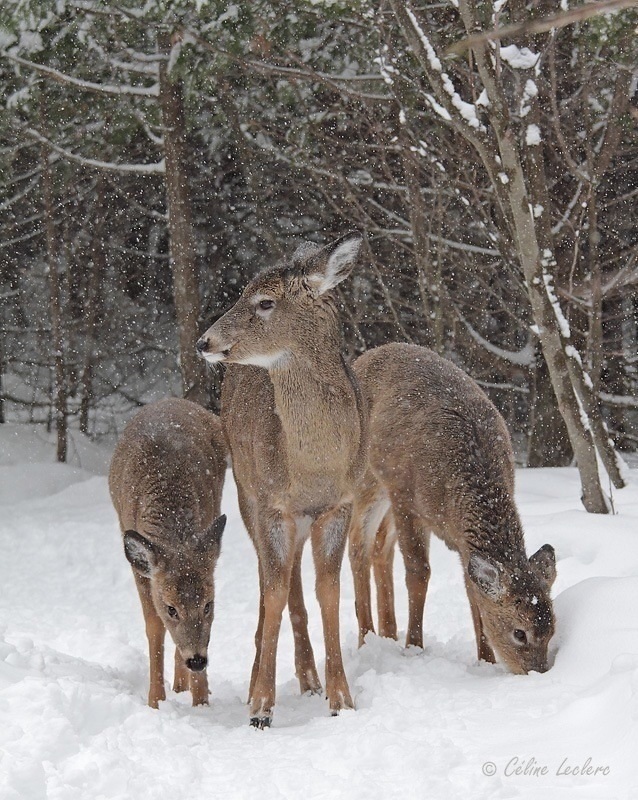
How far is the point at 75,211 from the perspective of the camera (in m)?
18.2

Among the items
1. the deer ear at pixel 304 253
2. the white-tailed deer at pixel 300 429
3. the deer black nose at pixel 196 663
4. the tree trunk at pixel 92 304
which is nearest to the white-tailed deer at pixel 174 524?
the deer black nose at pixel 196 663

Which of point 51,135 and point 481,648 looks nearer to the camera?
point 481,648

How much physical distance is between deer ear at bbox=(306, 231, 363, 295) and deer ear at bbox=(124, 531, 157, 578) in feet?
5.94

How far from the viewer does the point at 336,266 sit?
5.93 meters

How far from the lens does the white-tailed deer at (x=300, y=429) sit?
232 inches

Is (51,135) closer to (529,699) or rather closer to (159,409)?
(159,409)

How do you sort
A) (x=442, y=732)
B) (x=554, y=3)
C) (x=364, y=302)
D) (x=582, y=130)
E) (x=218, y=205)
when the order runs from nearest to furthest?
(x=442, y=732), (x=554, y=3), (x=582, y=130), (x=364, y=302), (x=218, y=205)

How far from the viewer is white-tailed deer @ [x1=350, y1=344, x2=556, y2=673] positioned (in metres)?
6.04

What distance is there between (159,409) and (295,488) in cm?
273

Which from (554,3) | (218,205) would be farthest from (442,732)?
(218,205)

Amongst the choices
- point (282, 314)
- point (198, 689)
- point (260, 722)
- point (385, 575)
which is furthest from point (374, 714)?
point (385, 575)

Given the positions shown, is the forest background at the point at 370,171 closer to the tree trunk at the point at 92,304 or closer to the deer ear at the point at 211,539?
the tree trunk at the point at 92,304

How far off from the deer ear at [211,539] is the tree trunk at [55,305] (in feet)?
35.8

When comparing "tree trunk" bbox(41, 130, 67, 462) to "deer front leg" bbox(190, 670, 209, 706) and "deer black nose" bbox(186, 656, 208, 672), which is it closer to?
"deer front leg" bbox(190, 670, 209, 706)
